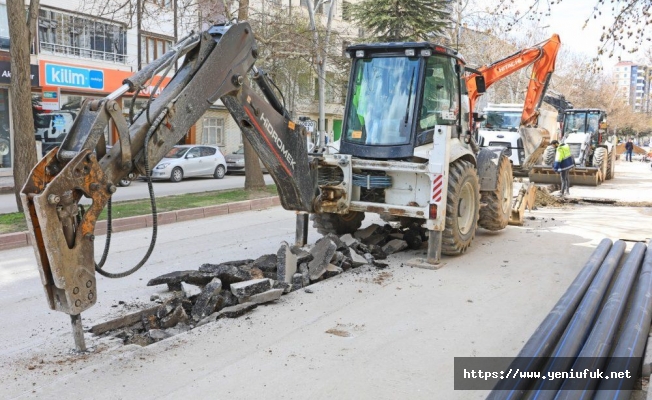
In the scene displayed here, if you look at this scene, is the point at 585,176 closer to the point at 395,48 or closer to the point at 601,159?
the point at 601,159

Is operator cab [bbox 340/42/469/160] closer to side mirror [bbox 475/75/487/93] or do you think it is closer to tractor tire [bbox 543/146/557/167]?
side mirror [bbox 475/75/487/93]

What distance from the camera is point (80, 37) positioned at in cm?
2697

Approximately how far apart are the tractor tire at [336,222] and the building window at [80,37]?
19570mm

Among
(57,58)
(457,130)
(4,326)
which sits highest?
(57,58)

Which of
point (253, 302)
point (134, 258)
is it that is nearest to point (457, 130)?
point (253, 302)

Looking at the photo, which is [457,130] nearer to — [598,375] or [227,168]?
[598,375]

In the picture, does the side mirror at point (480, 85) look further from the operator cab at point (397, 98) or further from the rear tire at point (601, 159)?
the rear tire at point (601, 159)

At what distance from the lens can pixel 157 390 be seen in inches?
178

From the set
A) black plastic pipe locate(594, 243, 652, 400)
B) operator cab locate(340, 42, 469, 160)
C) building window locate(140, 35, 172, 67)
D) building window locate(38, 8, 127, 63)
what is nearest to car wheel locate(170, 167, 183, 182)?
building window locate(38, 8, 127, 63)

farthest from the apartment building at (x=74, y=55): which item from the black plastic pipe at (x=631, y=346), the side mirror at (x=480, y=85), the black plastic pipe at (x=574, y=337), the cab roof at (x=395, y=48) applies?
the black plastic pipe at (x=631, y=346)

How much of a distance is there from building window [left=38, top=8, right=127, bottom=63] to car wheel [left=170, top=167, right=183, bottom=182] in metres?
6.84

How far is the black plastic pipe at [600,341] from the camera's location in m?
4.29

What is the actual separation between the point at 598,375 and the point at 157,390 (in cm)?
325

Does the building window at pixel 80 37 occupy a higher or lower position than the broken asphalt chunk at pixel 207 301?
higher
